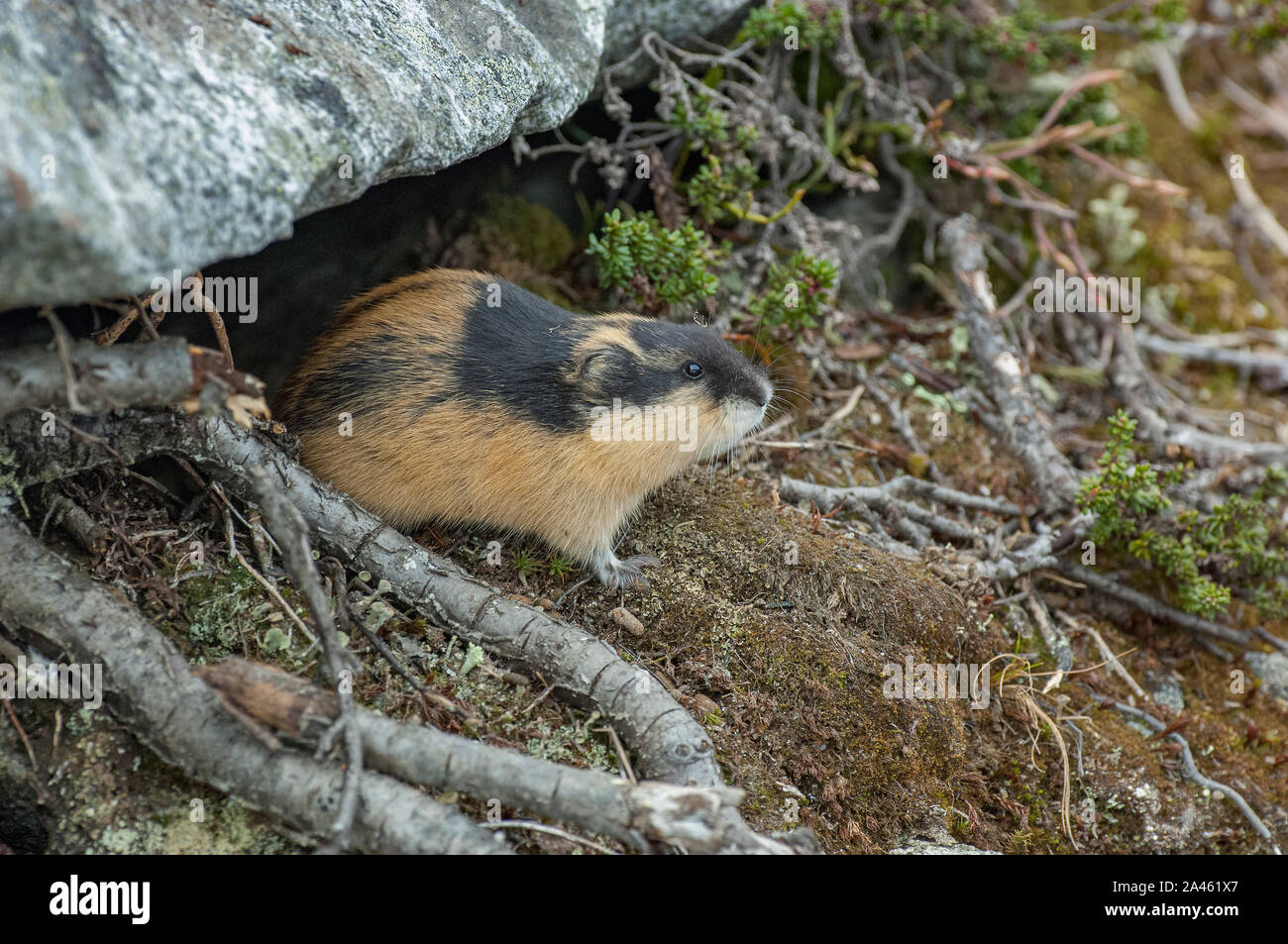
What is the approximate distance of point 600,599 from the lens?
18.0 ft

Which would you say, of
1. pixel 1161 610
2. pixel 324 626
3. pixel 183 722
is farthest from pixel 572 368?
pixel 1161 610

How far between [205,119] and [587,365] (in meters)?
2.41

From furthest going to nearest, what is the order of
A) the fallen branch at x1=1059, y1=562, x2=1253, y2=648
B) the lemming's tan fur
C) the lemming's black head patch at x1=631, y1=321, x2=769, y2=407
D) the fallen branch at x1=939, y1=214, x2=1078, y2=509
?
the fallen branch at x1=939, y1=214, x2=1078, y2=509
the fallen branch at x1=1059, y1=562, x2=1253, y2=648
the lemming's black head patch at x1=631, y1=321, x2=769, y2=407
the lemming's tan fur

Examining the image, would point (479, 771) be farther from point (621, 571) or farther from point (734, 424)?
point (734, 424)

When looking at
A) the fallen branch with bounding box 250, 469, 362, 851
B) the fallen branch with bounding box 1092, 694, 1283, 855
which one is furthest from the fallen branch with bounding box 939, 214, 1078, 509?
the fallen branch with bounding box 250, 469, 362, 851

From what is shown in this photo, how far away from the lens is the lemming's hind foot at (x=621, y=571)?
549cm

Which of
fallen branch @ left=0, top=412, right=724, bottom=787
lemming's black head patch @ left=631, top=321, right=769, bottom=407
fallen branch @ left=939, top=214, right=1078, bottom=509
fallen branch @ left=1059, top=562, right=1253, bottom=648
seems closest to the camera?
fallen branch @ left=0, top=412, right=724, bottom=787

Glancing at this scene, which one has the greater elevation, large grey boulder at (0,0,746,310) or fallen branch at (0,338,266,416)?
large grey boulder at (0,0,746,310)

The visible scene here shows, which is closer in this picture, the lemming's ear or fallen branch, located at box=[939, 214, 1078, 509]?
the lemming's ear

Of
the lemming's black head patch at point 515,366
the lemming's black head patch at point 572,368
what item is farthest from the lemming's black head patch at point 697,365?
the lemming's black head patch at point 515,366

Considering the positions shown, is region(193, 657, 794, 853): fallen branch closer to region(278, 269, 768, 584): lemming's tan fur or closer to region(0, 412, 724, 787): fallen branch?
region(0, 412, 724, 787): fallen branch

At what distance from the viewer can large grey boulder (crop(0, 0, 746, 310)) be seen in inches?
123

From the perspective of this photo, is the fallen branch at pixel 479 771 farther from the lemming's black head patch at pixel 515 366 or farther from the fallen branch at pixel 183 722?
the lemming's black head patch at pixel 515 366
